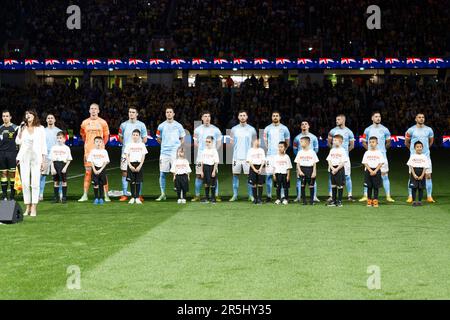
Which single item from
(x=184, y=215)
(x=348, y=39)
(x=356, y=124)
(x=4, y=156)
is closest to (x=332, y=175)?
(x=184, y=215)

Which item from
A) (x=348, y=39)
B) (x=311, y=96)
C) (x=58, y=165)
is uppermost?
(x=348, y=39)

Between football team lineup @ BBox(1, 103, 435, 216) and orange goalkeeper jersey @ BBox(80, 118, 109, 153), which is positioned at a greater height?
orange goalkeeper jersey @ BBox(80, 118, 109, 153)

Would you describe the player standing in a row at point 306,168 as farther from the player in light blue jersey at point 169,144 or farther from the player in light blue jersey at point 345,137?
the player in light blue jersey at point 169,144

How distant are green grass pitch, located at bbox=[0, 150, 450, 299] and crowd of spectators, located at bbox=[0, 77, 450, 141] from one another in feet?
86.3

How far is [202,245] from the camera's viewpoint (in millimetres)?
11195

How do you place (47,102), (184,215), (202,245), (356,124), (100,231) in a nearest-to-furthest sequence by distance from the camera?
1. (202,245)
2. (100,231)
3. (184,215)
4. (356,124)
5. (47,102)

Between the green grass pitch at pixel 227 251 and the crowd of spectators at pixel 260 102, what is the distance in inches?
1035

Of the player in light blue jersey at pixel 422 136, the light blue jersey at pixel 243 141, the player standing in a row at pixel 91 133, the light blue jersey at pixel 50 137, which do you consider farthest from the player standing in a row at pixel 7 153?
the player in light blue jersey at pixel 422 136

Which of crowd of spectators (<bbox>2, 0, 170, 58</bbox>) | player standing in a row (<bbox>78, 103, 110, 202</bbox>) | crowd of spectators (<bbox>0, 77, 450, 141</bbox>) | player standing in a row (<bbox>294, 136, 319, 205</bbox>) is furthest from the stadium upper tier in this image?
player standing in a row (<bbox>294, 136, 319, 205</bbox>)

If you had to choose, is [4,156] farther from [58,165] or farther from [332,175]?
[332,175]

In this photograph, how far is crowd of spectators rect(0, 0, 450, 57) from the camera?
46.5m

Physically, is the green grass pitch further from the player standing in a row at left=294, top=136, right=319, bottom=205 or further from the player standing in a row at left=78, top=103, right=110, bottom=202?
the player standing in a row at left=78, top=103, right=110, bottom=202

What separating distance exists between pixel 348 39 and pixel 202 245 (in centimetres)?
3731

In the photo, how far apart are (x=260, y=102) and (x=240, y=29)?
226 inches
